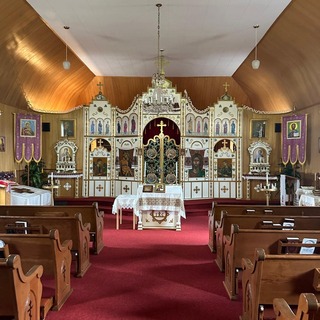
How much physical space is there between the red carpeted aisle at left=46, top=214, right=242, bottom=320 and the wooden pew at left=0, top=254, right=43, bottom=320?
988 millimetres

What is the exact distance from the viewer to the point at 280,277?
3.62m

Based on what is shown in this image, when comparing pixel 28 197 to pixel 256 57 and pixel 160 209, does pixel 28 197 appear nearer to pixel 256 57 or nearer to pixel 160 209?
pixel 160 209

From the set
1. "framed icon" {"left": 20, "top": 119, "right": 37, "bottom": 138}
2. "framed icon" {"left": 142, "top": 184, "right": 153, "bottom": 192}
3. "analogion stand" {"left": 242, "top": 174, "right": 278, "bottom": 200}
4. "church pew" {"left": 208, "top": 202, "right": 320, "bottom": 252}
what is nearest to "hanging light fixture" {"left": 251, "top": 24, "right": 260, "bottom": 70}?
"analogion stand" {"left": 242, "top": 174, "right": 278, "bottom": 200}

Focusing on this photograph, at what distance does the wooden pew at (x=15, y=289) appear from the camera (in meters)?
3.05

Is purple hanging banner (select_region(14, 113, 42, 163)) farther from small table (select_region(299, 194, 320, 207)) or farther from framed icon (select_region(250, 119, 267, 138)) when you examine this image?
small table (select_region(299, 194, 320, 207))

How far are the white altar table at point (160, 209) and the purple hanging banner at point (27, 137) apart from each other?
524cm

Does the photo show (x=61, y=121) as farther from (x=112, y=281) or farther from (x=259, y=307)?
(x=259, y=307)

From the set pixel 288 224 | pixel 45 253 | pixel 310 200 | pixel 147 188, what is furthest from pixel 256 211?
pixel 45 253

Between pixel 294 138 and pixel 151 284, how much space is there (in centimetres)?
867

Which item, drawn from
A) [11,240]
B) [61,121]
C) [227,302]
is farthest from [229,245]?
[61,121]

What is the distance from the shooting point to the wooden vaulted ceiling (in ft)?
29.5

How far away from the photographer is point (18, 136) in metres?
12.5

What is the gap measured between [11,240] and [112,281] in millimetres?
1873

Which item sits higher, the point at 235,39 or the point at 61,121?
the point at 235,39
